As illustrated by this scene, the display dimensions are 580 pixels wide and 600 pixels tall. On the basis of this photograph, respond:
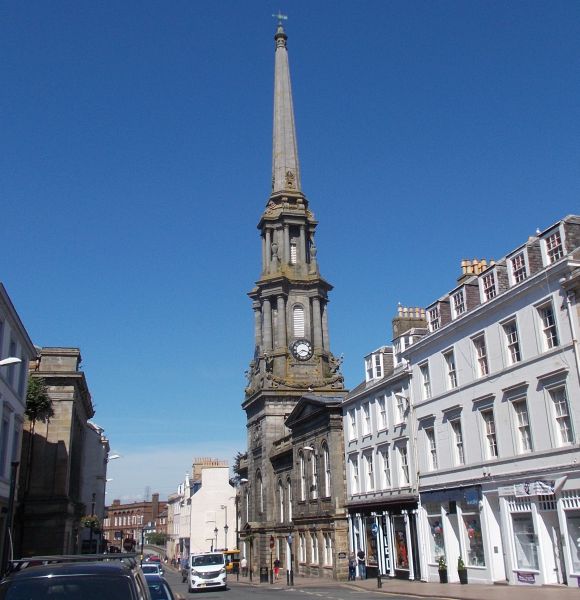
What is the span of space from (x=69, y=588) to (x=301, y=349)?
68.2 metres

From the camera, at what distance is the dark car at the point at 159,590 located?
15.0m

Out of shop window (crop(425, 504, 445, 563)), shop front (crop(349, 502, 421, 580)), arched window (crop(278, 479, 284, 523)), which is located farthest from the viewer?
arched window (crop(278, 479, 284, 523))

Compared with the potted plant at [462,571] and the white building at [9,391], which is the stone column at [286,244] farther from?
the potted plant at [462,571]

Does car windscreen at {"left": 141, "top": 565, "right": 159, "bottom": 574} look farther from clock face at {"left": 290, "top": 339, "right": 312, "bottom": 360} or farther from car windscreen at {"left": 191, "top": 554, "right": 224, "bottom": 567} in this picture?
clock face at {"left": 290, "top": 339, "right": 312, "bottom": 360}

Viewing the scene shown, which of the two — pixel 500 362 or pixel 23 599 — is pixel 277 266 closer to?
pixel 500 362

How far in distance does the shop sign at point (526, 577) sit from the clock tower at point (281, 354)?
35.7 metres

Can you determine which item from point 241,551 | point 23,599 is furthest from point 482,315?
point 241,551

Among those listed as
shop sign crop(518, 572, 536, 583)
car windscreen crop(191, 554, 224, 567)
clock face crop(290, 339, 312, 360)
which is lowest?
shop sign crop(518, 572, 536, 583)

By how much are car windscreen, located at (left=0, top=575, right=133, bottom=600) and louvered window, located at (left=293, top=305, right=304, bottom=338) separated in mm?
69009

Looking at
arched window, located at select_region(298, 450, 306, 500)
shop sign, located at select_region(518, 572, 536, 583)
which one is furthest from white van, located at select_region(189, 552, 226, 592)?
shop sign, located at select_region(518, 572, 536, 583)

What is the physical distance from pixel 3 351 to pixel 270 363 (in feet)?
141

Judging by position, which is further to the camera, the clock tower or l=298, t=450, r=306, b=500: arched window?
the clock tower

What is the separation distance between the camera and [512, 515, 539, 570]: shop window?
86.3ft

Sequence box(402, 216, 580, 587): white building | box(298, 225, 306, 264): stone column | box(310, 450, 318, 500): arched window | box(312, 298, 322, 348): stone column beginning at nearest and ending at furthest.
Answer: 1. box(402, 216, 580, 587): white building
2. box(310, 450, 318, 500): arched window
3. box(312, 298, 322, 348): stone column
4. box(298, 225, 306, 264): stone column
